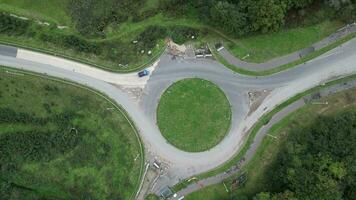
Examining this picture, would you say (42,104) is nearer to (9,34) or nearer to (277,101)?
(9,34)

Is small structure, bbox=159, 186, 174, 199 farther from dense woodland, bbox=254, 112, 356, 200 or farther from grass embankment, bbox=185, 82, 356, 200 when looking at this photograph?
dense woodland, bbox=254, 112, 356, 200

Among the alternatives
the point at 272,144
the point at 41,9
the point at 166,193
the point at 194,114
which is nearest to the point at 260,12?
the point at 194,114

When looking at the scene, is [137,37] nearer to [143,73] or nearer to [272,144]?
[143,73]

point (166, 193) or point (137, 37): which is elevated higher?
point (137, 37)

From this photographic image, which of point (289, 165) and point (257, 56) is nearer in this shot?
point (289, 165)

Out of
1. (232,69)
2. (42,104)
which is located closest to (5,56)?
(42,104)

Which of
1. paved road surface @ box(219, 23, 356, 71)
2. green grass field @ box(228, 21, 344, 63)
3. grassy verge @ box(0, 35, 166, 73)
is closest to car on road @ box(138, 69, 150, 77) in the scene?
grassy verge @ box(0, 35, 166, 73)
